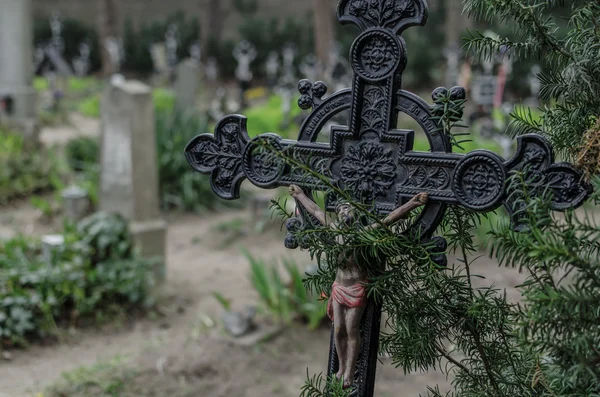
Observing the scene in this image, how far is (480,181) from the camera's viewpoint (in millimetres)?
1728

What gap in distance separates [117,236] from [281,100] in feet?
37.5

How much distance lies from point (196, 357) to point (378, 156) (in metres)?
3.33

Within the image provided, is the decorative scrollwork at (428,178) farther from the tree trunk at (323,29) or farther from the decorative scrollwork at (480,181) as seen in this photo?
the tree trunk at (323,29)

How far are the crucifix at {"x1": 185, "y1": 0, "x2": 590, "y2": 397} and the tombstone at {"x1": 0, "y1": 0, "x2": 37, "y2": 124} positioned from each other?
434 inches

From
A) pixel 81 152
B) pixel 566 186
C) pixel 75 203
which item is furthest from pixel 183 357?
pixel 81 152

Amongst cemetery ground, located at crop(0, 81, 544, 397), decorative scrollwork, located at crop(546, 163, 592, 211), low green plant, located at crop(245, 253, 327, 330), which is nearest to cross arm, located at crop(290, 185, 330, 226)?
decorative scrollwork, located at crop(546, 163, 592, 211)

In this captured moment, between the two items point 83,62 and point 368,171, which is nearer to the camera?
point 368,171

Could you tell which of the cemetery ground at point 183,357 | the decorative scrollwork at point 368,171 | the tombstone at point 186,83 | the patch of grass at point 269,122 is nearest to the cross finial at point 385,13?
the decorative scrollwork at point 368,171

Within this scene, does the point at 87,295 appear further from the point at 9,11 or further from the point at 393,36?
the point at 9,11

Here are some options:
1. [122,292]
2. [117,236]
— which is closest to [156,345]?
[122,292]

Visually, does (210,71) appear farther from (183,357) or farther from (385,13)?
(385,13)

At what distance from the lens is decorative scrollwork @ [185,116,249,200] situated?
2.09m

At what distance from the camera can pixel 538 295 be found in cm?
148

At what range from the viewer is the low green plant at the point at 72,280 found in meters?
5.16
